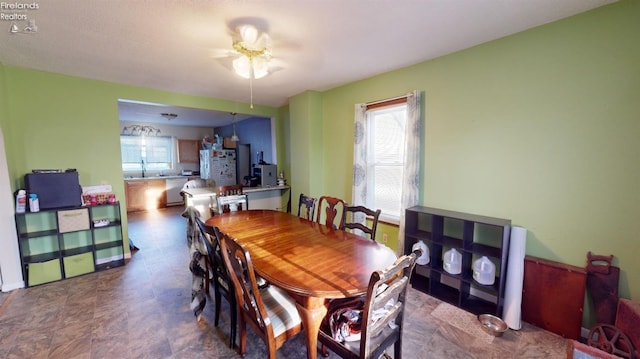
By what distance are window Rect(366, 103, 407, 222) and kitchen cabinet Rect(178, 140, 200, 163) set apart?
20.9ft

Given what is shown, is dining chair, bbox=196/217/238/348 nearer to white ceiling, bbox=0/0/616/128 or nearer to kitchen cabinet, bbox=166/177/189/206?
white ceiling, bbox=0/0/616/128

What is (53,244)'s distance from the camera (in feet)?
10.0

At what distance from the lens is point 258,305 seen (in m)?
1.36

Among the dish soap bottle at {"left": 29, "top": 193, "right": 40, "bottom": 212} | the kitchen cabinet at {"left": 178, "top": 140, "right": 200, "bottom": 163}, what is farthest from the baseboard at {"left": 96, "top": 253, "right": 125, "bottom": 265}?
the kitchen cabinet at {"left": 178, "top": 140, "right": 200, "bottom": 163}

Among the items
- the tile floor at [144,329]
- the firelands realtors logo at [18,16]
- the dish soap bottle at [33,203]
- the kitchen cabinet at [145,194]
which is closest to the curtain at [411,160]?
the tile floor at [144,329]

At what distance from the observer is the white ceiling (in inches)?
67.5

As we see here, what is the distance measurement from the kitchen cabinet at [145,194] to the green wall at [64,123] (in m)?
3.63

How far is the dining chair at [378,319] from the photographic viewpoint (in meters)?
1.15

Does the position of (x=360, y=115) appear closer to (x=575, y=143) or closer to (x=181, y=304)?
(x=575, y=143)

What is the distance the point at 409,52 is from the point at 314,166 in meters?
2.08

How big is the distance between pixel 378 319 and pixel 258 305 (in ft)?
2.11

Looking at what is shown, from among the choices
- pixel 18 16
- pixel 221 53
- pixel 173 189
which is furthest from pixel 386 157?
pixel 173 189

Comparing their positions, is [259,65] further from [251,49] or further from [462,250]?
[462,250]

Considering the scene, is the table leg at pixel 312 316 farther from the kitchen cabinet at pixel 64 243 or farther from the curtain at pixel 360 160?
the kitchen cabinet at pixel 64 243
